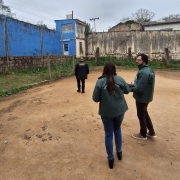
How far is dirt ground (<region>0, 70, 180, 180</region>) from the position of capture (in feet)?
8.95

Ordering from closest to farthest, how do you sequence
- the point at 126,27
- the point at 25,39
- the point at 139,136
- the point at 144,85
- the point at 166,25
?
the point at 144,85, the point at 139,136, the point at 25,39, the point at 166,25, the point at 126,27

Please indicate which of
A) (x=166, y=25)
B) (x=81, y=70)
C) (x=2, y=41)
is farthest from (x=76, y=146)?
(x=166, y=25)

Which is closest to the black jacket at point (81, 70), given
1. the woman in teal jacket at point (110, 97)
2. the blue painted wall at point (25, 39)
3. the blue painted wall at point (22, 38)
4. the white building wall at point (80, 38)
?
the woman in teal jacket at point (110, 97)

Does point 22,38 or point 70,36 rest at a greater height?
point 70,36

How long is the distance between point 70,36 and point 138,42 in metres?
7.44

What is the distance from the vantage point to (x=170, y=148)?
3389 millimetres

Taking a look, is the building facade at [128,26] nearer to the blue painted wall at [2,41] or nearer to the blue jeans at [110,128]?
the blue painted wall at [2,41]

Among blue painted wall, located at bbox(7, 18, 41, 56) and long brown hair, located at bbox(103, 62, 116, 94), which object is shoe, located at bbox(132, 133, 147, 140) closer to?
long brown hair, located at bbox(103, 62, 116, 94)

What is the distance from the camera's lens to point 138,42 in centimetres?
2061

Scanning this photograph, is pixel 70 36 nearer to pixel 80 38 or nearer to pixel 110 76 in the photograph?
pixel 80 38

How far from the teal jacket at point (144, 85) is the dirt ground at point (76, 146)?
873mm

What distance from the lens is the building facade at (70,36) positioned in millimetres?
21531

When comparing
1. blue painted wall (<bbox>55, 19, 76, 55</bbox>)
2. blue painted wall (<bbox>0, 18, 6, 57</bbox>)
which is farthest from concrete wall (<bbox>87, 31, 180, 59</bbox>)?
blue painted wall (<bbox>0, 18, 6, 57</bbox>)

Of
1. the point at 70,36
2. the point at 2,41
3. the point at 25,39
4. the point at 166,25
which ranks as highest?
the point at 166,25
